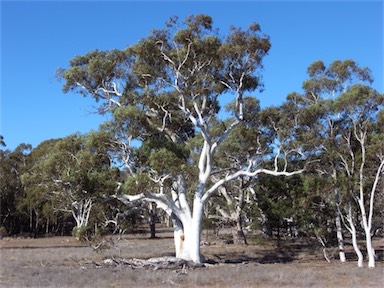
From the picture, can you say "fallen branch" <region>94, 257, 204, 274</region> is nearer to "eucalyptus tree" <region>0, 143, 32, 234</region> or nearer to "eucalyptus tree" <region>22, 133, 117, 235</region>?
"eucalyptus tree" <region>22, 133, 117, 235</region>

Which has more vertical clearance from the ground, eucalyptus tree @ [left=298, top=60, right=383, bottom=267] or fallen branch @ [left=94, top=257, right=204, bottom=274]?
eucalyptus tree @ [left=298, top=60, right=383, bottom=267]

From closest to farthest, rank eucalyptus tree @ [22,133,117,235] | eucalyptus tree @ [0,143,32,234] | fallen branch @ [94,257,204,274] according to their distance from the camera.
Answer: fallen branch @ [94,257,204,274] → eucalyptus tree @ [22,133,117,235] → eucalyptus tree @ [0,143,32,234]

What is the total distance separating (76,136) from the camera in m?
22.5

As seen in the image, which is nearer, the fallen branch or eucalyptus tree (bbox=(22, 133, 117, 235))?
the fallen branch

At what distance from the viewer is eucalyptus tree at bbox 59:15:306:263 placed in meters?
21.7

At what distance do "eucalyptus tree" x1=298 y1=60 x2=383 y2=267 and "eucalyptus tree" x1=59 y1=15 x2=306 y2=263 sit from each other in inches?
125

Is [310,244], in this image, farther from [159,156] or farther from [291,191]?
[159,156]

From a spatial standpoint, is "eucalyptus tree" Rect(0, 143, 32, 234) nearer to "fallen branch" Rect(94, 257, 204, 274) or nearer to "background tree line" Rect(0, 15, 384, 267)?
"background tree line" Rect(0, 15, 384, 267)

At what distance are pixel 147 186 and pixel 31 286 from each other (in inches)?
297

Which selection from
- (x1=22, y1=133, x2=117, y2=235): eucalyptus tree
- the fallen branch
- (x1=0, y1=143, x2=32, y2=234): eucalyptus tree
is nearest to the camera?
the fallen branch

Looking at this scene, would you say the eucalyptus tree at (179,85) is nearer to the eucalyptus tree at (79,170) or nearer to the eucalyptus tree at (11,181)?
the eucalyptus tree at (79,170)

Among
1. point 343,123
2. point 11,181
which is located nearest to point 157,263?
point 343,123

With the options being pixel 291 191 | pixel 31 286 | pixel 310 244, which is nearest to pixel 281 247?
pixel 310 244

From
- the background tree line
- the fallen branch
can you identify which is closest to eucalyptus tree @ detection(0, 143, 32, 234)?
the background tree line
